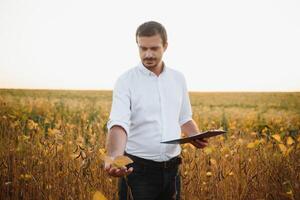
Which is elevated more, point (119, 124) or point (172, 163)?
point (119, 124)

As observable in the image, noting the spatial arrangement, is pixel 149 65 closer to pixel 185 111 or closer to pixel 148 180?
pixel 185 111

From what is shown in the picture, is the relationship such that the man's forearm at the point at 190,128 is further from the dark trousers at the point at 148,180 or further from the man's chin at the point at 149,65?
the man's chin at the point at 149,65

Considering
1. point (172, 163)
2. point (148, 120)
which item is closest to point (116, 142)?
point (148, 120)

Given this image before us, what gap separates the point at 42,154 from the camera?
9.75 ft

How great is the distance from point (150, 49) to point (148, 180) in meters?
0.55

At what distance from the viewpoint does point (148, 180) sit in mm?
1711

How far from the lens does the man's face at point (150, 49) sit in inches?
67.4

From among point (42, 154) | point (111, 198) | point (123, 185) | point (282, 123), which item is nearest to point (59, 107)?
point (282, 123)

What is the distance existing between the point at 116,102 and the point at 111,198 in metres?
1.09

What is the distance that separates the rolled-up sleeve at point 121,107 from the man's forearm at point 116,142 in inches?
0.8

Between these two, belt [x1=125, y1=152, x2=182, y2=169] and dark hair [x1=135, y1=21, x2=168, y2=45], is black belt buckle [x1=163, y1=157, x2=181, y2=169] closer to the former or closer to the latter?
belt [x1=125, y1=152, x2=182, y2=169]

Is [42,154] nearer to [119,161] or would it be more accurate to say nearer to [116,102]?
[116,102]

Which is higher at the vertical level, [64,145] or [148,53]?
[148,53]

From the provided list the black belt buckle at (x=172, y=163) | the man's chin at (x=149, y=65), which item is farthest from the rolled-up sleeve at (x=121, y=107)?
the black belt buckle at (x=172, y=163)
